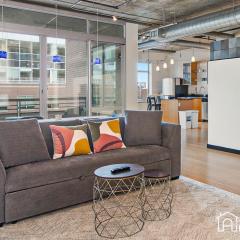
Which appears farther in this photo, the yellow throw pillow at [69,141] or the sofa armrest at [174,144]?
the sofa armrest at [174,144]

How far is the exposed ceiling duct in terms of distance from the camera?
5.70 m

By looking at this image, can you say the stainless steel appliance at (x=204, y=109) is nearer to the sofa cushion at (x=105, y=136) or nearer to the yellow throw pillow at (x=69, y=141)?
the sofa cushion at (x=105, y=136)

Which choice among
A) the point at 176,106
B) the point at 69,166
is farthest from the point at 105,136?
the point at 176,106

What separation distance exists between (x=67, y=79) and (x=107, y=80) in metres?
1.15

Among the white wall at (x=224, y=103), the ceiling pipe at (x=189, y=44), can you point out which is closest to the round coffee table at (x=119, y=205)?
the white wall at (x=224, y=103)

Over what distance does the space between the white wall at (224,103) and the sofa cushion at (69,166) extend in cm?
255

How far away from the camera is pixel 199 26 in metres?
6.26

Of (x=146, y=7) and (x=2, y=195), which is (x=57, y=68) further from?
(x=2, y=195)

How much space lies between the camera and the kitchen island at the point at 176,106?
1007 centimetres

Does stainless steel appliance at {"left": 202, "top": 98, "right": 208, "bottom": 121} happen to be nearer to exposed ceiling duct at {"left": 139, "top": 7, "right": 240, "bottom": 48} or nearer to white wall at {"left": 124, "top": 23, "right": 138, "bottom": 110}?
exposed ceiling duct at {"left": 139, "top": 7, "right": 240, "bottom": 48}

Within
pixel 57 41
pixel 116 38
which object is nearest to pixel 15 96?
pixel 57 41

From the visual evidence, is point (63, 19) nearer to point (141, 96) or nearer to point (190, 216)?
point (190, 216)

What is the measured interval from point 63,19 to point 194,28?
9.97 feet

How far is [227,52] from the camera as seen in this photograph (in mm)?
5664
